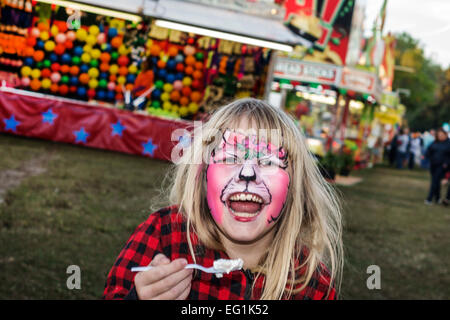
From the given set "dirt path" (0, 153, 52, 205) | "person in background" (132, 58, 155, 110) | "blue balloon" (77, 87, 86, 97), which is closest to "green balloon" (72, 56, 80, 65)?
"blue balloon" (77, 87, 86, 97)

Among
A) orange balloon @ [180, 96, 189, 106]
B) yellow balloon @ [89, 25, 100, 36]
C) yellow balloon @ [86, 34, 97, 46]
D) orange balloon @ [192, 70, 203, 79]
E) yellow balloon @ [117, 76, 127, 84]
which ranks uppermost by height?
yellow balloon @ [89, 25, 100, 36]

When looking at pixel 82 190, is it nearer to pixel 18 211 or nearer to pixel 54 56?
pixel 18 211

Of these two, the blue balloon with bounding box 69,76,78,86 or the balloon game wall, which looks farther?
the blue balloon with bounding box 69,76,78,86

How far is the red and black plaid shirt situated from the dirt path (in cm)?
362

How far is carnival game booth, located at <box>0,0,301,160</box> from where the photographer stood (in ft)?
28.1

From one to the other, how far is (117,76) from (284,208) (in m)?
9.50

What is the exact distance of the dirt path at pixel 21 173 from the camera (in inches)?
203

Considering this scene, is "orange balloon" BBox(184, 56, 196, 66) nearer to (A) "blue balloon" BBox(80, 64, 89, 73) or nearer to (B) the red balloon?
(A) "blue balloon" BBox(80, 64, 89, 73)

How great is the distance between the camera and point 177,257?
1.51m

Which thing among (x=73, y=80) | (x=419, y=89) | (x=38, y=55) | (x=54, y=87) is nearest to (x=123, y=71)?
(x=73, y=80)

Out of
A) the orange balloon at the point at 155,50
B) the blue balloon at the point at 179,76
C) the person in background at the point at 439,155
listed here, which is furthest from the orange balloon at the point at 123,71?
the person in background at the point at 439,155

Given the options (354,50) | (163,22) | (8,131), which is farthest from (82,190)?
(354,50)
